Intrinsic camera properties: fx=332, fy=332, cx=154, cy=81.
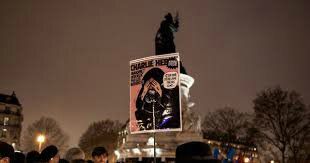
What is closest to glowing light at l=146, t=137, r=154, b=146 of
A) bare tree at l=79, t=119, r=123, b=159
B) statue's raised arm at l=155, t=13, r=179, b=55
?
statue's raised arm at l=155, t=13, r=179, b=55

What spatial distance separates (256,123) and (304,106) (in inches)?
256

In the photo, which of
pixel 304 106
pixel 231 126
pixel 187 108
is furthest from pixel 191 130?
pixel 231 126

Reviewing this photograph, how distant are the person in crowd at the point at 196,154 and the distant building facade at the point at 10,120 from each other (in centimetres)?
8685

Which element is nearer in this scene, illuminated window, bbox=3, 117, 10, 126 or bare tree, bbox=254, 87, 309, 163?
bare tree, bbox=254, 87, 309, 163

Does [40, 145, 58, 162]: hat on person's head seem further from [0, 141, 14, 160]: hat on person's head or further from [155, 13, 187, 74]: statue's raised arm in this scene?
[155, 13, 187, 74]: statue's raised arm

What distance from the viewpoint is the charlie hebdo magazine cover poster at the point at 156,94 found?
21.3 meters

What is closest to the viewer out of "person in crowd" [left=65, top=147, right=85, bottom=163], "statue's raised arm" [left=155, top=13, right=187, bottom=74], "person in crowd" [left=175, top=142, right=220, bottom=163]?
"person in crowd" [left=175, top=142, right=220, bottom=163]

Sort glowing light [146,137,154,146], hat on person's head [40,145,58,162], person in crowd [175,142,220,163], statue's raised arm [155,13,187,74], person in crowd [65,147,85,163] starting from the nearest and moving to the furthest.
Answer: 1. person in crowd [175,142,220,163]
2. hat on person's head [40,145,58,162]
3. person in crowd [65,147,85,163]
4. glowing light [146,137,154,146]
5. statue's raised arm [155,13,187,74]

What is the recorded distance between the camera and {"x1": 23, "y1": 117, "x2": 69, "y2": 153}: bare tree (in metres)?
Answer: 71.6

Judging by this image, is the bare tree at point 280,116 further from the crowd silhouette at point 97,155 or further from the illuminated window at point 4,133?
the illuminated window at point 4,133

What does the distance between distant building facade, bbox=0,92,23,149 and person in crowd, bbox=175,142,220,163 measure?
3419 inches

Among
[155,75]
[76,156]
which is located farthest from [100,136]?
[76,156]

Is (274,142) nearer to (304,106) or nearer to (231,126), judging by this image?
(304,106)

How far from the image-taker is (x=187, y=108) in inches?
1436
